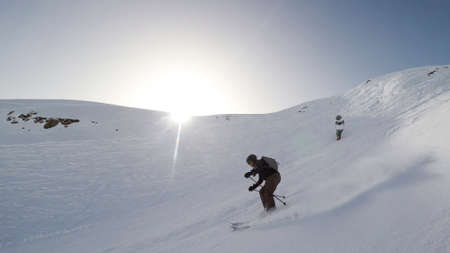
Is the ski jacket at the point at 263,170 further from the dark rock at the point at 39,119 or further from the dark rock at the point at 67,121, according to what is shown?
the dark rock at the point at 39,119

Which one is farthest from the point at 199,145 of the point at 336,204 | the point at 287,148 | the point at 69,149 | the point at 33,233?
the point at 336,204

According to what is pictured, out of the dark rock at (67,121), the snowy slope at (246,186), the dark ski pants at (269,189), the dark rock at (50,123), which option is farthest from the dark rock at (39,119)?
the dark ski pants at (269,189)

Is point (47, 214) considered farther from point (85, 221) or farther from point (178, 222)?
point (178, 222)

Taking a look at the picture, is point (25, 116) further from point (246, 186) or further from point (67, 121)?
point (246, 186)

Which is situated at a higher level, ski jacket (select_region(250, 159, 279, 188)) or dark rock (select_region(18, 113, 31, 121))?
dark rock (select_region(18, 113, 31, 121))

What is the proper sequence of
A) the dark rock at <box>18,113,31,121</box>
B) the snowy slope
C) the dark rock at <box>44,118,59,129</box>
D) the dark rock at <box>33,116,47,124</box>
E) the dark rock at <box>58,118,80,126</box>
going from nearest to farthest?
1. the snowy slope
2. the dark rock at <box>44,118,59,129</box>
3. the dark rock at <box>58,118,80,126</box>
4. the dark rock at <box>33,116,47,124</box>
5. the dark rock at <box>18,113,31,121</box>

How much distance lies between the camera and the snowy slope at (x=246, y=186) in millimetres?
2986

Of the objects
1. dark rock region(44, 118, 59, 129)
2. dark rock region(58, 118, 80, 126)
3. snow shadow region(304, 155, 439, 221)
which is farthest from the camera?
dark rock region(58, 118, 80, 126)

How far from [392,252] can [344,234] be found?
0.60 m

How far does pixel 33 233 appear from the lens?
6.82 m

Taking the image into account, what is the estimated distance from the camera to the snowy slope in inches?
118

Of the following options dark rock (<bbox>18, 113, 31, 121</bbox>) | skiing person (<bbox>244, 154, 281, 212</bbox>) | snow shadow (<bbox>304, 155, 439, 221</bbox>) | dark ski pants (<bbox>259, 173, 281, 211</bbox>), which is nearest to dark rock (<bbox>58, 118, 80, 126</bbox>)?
dark rock (<bbox>18, 113, 31, 121</bbox>)

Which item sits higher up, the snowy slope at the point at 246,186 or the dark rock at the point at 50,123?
the dark rock at the point at 50,123

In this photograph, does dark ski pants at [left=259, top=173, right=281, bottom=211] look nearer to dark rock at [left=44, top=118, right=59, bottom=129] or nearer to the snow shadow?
the snow shadow
